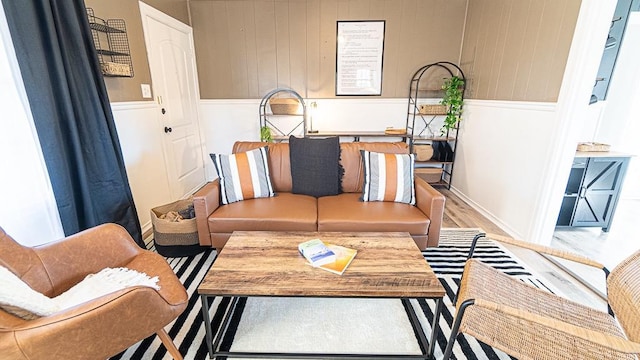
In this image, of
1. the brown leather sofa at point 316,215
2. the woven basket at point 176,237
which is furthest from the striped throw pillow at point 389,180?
the woven basket at point 176,237

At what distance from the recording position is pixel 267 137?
12.1ft

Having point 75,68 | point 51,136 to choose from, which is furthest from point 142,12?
point 51,136

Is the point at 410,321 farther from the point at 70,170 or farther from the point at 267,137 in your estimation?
the point at 267,137

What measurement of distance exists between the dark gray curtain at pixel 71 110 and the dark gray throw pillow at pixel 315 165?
1.32 meters

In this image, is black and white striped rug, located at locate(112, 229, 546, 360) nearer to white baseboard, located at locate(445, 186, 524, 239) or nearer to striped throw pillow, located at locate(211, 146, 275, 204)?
white baseboard, located at locate(445, 186, 524, 239)

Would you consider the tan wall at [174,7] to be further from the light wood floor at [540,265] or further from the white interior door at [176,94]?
the light wood floor at [540,265]

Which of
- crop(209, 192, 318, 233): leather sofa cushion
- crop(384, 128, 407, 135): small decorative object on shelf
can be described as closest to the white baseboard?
crop(384, 128, 407, 135): small decorative object on shelf

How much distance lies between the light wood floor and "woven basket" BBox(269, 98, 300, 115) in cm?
226

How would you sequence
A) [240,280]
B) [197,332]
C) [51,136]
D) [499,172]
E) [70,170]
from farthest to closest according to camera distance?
[499,172] < [70,170] < [51,136] < [197,332] < [240,280]

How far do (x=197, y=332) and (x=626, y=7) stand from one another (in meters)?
4.02

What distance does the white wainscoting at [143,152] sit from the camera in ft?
7.87

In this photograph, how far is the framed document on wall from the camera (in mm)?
3711

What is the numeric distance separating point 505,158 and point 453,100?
1072mm

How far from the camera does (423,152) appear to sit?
3727 mm
